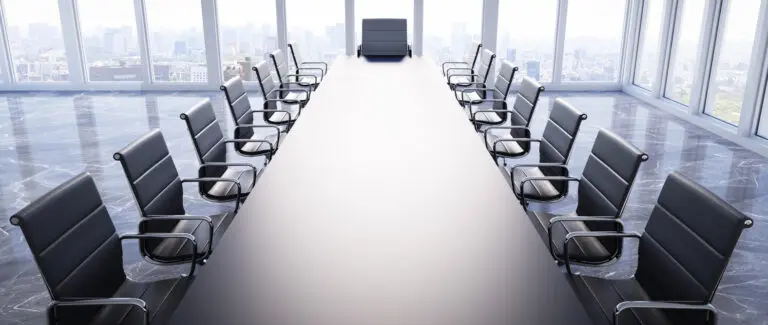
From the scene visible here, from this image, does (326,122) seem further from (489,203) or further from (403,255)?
(403,255)

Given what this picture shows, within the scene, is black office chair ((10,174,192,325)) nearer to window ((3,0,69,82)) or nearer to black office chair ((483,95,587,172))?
black office chair ((483,95,587,172))

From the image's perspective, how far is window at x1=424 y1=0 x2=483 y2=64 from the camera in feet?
25.6

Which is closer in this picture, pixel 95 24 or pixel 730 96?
pixel 730 96

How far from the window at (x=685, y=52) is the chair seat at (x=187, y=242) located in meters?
5.32

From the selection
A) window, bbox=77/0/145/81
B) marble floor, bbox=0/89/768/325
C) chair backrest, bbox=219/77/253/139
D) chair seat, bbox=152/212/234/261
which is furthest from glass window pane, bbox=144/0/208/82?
chair seat, bbox=152/212/234/261

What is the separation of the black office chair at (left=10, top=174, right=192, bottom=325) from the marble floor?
99 centimetres

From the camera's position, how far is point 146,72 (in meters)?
7.93

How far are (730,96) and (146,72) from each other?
21.8 feet

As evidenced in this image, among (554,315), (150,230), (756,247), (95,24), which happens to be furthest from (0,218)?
(95,24)

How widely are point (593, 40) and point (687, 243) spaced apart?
679 centimetres

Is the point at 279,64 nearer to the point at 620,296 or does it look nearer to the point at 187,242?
the point at 187,242

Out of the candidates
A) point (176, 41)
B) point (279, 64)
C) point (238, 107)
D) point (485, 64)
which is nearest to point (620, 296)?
point (238, 107)

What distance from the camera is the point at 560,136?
9.21ft

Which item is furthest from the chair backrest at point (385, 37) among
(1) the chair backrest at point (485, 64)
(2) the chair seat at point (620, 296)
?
(2) the chair seat at point (620, 296)
